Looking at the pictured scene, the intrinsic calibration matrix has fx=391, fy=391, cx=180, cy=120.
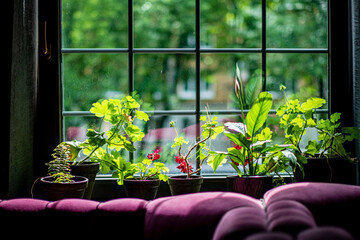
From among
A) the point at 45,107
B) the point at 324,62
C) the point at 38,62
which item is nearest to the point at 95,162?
the point at 45,107

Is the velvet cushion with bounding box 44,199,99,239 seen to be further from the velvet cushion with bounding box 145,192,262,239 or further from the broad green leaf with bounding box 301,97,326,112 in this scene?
the broad green leaf with bounding box 301,97,326,112

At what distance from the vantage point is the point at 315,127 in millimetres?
1933

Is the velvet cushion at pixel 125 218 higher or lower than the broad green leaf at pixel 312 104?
lower

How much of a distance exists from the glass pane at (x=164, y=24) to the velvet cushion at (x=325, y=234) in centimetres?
144

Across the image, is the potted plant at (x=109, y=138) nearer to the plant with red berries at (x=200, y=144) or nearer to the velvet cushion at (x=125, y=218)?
the plant with red berries at (x=200, y=144)

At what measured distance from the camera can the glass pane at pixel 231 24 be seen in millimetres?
2129

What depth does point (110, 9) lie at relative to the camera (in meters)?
2.13

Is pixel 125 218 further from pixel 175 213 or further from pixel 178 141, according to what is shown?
pixel 178 141

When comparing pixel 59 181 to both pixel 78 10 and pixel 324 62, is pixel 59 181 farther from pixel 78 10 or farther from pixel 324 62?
pixel 324 62

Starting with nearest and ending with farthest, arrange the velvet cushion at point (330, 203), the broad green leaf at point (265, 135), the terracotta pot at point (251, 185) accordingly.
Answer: the velvet cushion at point (330, 203)
the terracotta pot at point (251, 185)
the broad green leaf at point (265, 135)

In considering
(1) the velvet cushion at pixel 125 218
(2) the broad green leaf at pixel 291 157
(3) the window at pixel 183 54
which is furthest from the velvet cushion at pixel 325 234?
(3) the window at pixel 183 54

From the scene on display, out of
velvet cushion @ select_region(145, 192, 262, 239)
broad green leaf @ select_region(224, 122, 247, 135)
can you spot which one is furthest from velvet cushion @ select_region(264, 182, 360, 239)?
broad green leaf @ select_region(224, 122, 247, 135)

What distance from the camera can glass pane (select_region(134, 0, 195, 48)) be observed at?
83.7 inches

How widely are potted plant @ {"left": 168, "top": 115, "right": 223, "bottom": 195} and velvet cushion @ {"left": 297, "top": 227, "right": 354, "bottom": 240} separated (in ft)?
3.20
